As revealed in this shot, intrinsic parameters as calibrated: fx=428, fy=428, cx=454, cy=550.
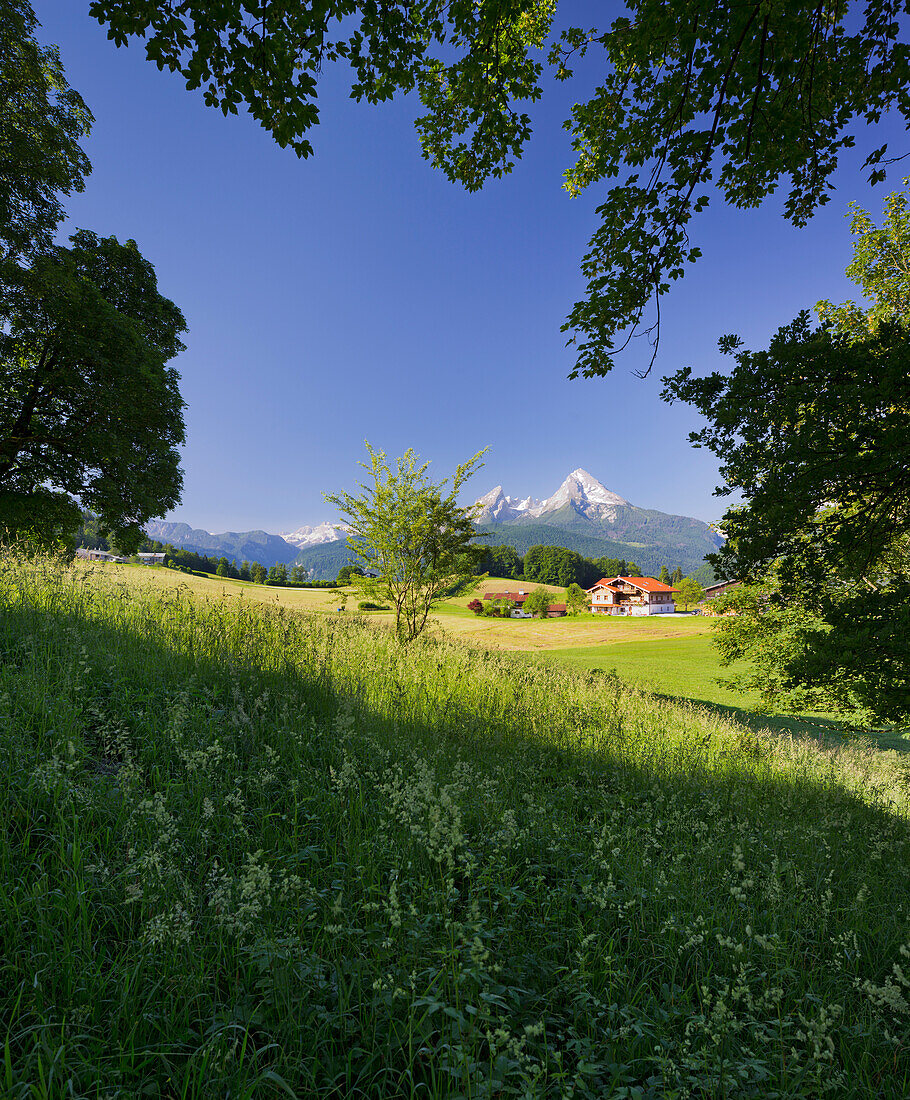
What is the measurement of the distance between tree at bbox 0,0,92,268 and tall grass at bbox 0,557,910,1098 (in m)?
17.1

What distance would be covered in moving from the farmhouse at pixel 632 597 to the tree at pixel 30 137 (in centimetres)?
11188

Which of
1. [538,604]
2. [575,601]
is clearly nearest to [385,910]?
[538,604]

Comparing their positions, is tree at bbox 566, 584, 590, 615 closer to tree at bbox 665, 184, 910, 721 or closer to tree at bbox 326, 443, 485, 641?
tree at bbox 326, 443, 485, 641

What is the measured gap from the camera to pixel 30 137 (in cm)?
1424

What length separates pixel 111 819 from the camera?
2746 mm

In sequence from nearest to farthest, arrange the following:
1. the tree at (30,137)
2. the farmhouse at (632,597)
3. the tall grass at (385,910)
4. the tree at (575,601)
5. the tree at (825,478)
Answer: the tall grass at (385,910)
the tree at (825,478)
the tree at (30,137)
the tree at (575,601)
the farmhouse at (632,597)

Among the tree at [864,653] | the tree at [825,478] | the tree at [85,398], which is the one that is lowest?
the tree at [864,653]

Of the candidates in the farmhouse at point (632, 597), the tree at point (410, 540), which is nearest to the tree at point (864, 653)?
the tree at point (410, 540)

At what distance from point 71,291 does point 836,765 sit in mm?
23983

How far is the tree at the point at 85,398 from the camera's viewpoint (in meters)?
14.7

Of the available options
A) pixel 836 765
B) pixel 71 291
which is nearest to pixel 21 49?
pixel 71 291

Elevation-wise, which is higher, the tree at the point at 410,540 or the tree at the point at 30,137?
the tree at the point at 30,137

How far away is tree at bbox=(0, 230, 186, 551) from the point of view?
14.7 metres

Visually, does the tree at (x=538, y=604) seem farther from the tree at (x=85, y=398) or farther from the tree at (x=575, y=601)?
the tree at (x=85, y=398)
